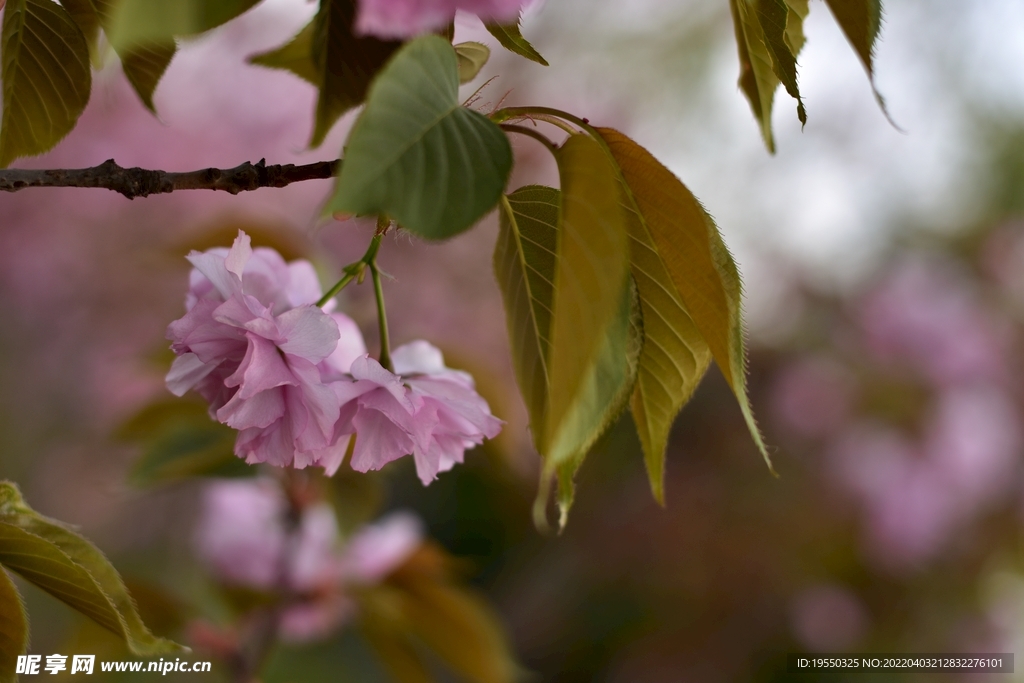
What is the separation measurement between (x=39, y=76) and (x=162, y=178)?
0.09 metres

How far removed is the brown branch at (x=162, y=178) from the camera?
0.25m

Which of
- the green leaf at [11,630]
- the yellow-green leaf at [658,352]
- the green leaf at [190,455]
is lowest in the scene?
the green leaf at [190,455]

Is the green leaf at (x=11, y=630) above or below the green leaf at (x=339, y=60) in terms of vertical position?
below

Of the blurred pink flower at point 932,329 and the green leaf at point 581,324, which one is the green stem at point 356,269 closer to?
the green leaf at point 581,324

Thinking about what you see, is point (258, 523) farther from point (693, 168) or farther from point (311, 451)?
→ point (693, 168)

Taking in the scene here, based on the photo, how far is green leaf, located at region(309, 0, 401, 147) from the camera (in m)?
0.27

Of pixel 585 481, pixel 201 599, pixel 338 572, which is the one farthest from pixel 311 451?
pixel 585 481

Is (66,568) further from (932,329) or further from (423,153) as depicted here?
(932,329)

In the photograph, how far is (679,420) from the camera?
175cm

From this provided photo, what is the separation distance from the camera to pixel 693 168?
6.20 feet

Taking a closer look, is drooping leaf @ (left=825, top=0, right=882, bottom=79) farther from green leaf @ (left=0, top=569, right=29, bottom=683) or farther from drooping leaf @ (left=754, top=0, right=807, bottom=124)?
green leaf @ (left=0, top=569, right=29, bottom=683)

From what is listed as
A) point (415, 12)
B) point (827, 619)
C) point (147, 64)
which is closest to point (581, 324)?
point (415, 12)

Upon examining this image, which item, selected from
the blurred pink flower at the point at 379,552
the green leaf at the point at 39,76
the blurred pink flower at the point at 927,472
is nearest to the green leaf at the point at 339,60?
the green leaf at the point at 39,76

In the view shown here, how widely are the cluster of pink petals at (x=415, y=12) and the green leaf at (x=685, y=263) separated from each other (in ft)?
0.18
